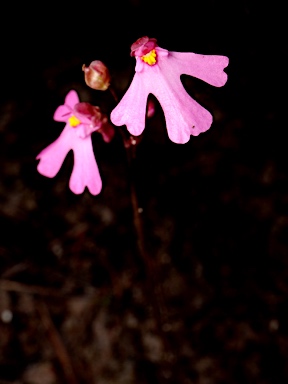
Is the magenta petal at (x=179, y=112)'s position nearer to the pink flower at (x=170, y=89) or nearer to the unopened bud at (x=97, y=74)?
the pink flower at (x=170, y=89)

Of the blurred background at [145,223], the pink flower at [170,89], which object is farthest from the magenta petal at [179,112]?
the blurred background at [145,223]

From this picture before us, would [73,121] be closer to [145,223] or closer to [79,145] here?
[79,145]

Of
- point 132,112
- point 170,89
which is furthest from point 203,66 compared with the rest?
point 132,112

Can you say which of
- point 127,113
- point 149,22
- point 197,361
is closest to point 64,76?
point 149,22

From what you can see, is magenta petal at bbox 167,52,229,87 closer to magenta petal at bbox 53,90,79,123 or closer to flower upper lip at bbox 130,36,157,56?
flower upper lip at bbox 130,36,157,56

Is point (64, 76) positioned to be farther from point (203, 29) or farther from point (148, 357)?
point (148, 357)

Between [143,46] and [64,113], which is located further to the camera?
[64,113]
